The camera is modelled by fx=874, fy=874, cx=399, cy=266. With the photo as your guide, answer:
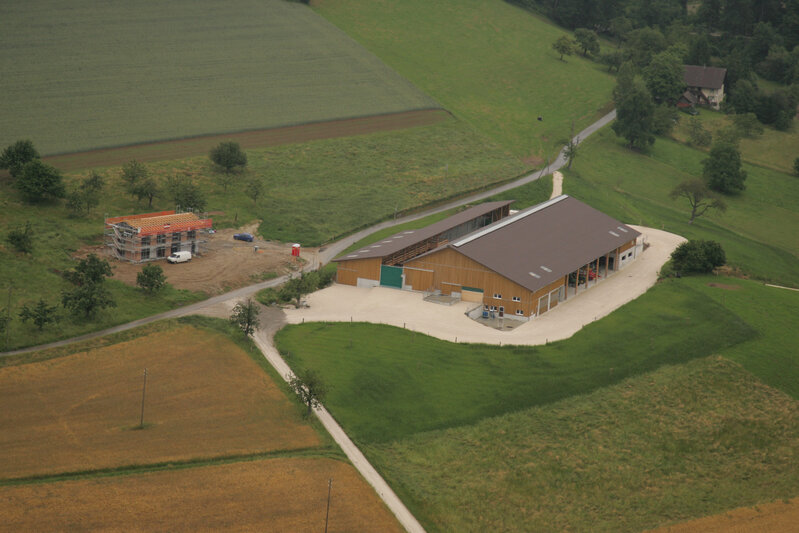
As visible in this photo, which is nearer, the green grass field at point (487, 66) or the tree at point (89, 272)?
the tree at point (89, 272)

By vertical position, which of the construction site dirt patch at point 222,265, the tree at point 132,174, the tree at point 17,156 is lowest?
the construction site dirt patch at point 222,265

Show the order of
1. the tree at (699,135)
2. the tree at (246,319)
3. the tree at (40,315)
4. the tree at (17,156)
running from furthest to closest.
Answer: the tree at (699,135) < the tree at (17,156) < the tree at (246,319) < the tree at (40,315)

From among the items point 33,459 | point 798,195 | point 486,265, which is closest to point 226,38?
point 486,265

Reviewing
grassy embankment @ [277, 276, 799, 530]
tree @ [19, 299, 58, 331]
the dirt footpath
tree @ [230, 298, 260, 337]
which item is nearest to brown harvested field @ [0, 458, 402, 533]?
grassy embankment @ [277, 276, 799, 530]

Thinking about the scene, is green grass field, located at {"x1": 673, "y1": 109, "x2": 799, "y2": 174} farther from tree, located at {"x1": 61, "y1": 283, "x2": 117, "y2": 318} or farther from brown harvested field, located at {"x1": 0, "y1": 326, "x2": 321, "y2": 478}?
tree, located at {"x1": 61, "y1": 283, "x2": 117, "y2": 318}

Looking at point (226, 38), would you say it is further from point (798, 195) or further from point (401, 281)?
point (798, 195)

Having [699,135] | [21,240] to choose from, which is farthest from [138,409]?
[699,135]

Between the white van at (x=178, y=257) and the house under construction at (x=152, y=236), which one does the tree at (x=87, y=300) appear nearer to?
the house under construction at (x=152, y=236)

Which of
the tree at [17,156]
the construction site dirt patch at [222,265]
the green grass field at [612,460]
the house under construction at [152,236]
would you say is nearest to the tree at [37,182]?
the tree at [17,156]
